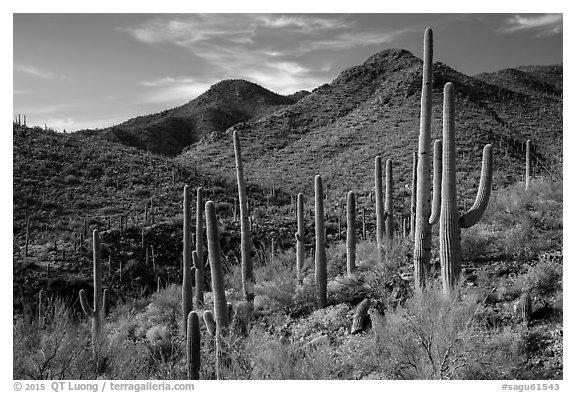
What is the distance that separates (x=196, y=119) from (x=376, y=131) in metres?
43.8

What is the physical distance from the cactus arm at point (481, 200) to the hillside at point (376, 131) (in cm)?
1509

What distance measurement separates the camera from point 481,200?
9.76m

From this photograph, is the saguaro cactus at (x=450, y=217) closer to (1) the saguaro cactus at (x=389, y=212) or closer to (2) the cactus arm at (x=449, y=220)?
(2) the cactus arm at (x=449, y=220)

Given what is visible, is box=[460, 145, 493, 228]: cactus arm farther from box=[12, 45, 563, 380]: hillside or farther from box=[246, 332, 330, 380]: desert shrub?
box=[246, 332, 330, 380]: desert shrub

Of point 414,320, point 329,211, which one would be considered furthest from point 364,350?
point 329,211

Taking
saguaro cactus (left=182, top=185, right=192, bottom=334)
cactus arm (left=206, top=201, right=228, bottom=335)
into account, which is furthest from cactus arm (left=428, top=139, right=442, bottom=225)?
saguaro cactus (left=182, top=185, right=192, bottom=334)

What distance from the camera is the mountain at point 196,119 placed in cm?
7250

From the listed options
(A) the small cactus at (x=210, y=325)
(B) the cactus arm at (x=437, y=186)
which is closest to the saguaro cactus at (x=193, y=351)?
(A) the small cactus at (x=210, y=325)

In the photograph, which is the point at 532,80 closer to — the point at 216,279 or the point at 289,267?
the point at 289,267

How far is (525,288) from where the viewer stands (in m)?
8.77

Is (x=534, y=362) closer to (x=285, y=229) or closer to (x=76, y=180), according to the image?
(x=285, y=229)

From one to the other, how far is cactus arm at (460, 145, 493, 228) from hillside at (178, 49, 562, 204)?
15088 millimetres

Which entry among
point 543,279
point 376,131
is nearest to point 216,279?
point 543,279

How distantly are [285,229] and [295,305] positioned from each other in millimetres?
12454
